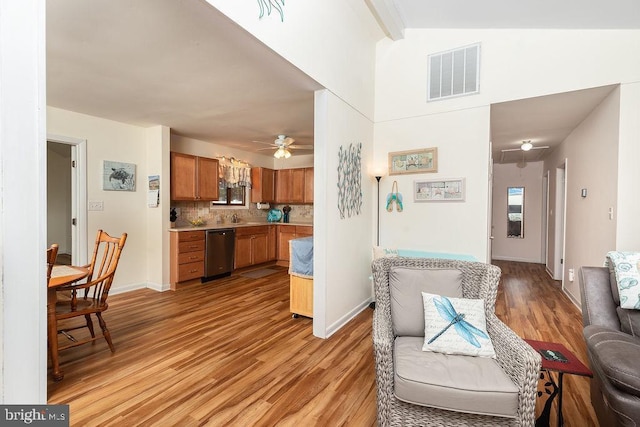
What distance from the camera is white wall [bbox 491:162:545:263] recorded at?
22.4 ft

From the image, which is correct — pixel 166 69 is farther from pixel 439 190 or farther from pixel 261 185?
pixel 261 185

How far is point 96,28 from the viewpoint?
79.2 inches

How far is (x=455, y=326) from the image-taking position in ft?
5.61

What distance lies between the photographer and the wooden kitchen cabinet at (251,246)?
5.46m

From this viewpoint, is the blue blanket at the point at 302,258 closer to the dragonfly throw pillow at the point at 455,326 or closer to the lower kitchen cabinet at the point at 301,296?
the lower kitchen cabinet at the point at 301,296

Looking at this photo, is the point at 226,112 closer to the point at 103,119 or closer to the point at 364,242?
the point at 103,119

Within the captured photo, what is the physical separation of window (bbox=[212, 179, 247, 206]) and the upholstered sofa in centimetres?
536

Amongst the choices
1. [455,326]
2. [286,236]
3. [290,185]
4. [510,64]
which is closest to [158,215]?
[286,236]

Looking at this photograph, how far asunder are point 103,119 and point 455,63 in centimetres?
459

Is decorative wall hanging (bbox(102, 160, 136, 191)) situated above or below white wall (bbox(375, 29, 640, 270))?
below

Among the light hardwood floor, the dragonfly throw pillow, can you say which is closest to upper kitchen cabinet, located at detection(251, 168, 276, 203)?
the light hardwood floor

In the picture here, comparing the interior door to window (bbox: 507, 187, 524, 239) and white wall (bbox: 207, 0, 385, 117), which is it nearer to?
white wall (bbox: 207, 0, 385, 117)

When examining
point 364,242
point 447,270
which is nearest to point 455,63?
point 364,242

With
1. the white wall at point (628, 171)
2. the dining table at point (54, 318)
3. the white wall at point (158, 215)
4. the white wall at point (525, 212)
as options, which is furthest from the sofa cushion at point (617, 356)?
the white wall at point (525, 212)
